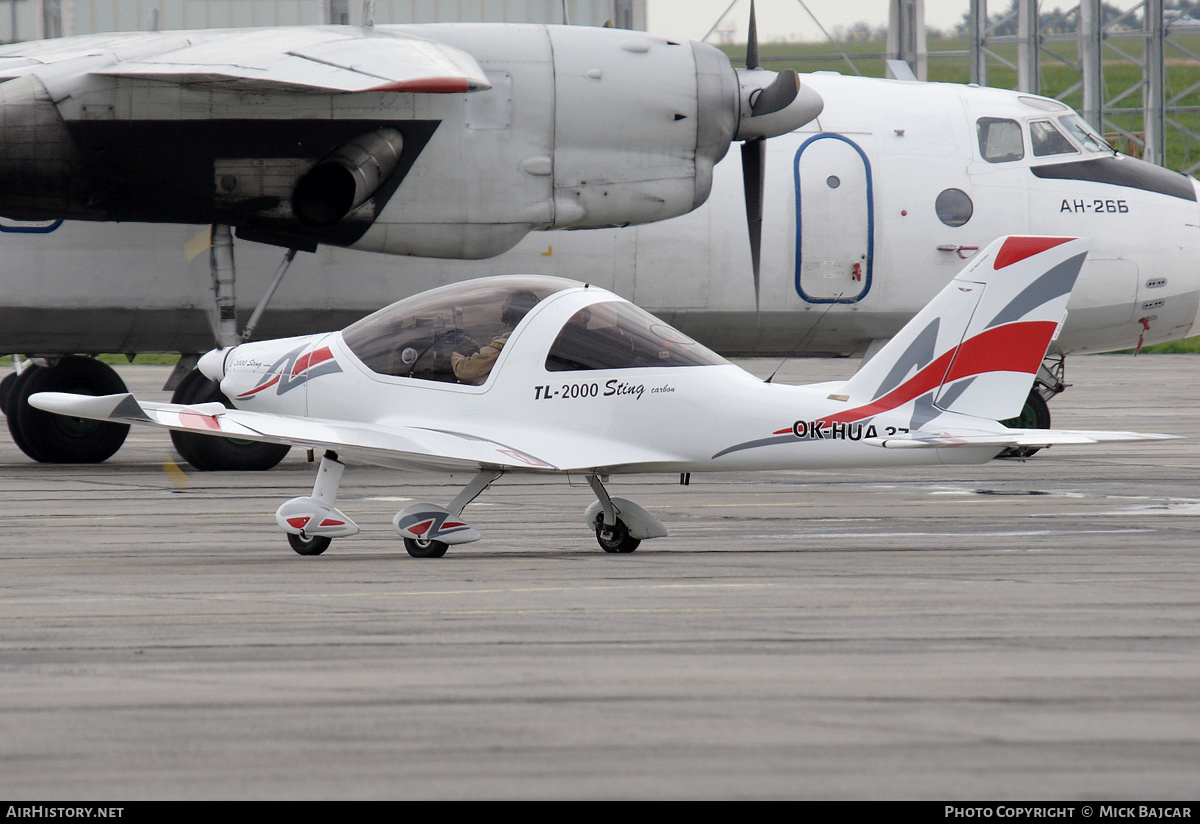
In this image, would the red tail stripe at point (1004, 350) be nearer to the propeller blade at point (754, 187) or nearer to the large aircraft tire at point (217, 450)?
the propeller blade at point (754, 187)

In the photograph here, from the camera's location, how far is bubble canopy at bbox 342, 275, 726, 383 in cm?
1234

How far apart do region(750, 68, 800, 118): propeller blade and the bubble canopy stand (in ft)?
21.3

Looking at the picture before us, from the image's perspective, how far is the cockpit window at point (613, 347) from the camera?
40.3ft

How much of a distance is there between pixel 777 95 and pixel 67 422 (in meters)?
10.4

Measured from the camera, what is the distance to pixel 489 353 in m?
12.6

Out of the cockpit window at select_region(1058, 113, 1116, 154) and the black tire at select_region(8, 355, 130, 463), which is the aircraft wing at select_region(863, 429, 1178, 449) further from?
the black tire at select_region(8, 355, 130, 463)

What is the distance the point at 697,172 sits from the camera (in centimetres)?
1833

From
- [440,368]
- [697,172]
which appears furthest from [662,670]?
[697,172]

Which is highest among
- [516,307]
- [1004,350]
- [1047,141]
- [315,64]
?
[315,64]

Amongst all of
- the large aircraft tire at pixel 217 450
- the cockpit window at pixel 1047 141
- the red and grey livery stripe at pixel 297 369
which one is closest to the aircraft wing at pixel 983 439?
the red and grey livery stripe at pixel 297 369

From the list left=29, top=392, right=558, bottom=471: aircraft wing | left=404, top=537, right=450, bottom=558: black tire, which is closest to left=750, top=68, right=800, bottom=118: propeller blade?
left=29, top=392, right=558, bottom=471: aircraft wing

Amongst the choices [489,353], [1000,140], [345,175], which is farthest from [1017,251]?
[1000,140]

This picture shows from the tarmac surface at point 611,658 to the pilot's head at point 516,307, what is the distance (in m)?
1.94

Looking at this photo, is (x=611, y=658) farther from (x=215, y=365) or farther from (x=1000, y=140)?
(x=1000, y=140)
